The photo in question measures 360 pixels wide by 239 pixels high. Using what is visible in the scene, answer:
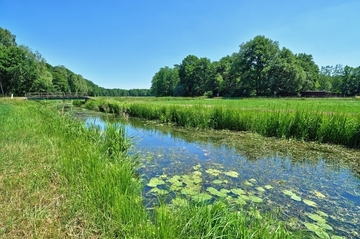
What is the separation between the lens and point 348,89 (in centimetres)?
5728

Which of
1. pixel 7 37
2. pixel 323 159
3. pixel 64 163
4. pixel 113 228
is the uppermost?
pixel 7 37

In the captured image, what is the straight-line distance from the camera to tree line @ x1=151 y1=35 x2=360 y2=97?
1768 inches

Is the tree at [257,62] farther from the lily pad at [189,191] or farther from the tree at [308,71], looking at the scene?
the lily pad at [189,191]

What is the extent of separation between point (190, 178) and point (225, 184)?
0.78 metres

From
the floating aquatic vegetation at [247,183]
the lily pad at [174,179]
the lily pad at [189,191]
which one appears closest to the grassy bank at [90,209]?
the lily pad at [189,191]

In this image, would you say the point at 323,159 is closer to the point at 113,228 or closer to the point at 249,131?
the point at 249,131

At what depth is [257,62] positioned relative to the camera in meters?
48.8

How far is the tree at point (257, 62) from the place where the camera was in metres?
47.5

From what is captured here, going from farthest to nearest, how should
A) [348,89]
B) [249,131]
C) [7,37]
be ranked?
[348,89], [7,37], [249,131]

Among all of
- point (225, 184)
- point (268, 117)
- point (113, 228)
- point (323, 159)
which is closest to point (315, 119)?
point (268, 117)

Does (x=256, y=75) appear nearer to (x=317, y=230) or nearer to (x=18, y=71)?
(x=317, y=230)

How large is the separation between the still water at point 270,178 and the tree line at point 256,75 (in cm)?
4194

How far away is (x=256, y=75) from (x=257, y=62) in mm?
3153

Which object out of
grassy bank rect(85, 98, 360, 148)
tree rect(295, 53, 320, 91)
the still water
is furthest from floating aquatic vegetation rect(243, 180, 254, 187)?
tree rect(295, 53, 320, 91)
